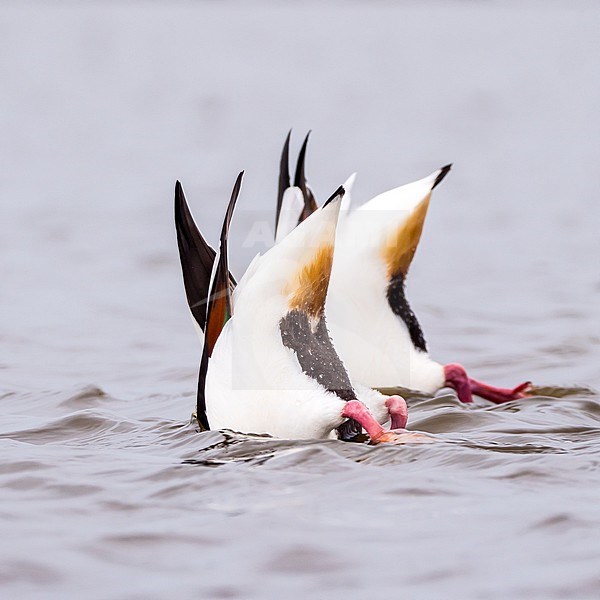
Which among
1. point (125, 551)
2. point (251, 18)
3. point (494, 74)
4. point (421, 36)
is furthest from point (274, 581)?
point (251, 18)

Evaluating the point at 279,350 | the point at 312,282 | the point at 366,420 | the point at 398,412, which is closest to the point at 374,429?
the point at 366,420

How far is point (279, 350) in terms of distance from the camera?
454 cm

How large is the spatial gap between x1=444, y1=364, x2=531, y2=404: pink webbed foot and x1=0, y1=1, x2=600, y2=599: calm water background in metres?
0.07

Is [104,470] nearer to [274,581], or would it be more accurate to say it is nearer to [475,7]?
[274,581]

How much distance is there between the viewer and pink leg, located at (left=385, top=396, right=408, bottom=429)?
469 centimetres

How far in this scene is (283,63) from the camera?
23.4 m

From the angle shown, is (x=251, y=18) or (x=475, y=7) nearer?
(x=251, y=18)

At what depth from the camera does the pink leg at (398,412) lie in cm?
469

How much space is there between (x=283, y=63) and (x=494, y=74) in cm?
397

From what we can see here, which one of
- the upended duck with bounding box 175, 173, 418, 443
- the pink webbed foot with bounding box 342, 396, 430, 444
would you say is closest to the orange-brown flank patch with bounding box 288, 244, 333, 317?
the upended duck with bounding box 175, 173, 418, 443

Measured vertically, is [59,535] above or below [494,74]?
below

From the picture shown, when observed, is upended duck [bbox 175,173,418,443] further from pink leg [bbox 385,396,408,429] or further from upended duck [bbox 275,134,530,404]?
upended duck [bbox 275,134,530,404]

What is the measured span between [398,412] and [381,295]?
3.68 ft

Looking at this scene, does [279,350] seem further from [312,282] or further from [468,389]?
[468,389]
